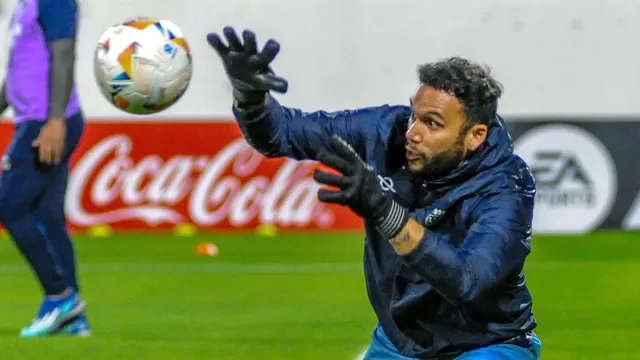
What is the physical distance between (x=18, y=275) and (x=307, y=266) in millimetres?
2453

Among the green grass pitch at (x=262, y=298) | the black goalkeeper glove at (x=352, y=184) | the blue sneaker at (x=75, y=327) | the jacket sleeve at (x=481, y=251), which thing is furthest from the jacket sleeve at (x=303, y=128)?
the blue sneaker at (x=75, y=327)

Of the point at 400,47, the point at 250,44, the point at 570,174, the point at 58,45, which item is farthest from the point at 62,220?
the point at 400,47

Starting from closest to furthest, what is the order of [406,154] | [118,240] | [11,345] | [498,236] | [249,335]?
[498,236] < [406,154] < [11,345] < [249,335] < [118,240]

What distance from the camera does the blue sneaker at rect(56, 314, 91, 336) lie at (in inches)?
294

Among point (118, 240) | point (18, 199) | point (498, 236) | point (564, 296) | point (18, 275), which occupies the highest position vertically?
point (498, 236)

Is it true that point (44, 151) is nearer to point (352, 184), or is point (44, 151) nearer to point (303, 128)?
point (303, 128)

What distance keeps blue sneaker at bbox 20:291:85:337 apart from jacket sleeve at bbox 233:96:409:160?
2777 mm

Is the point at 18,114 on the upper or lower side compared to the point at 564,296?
upper

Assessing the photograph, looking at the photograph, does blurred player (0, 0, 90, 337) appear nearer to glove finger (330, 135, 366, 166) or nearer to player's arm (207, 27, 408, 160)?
player's arm (207, 27, 408, 160)

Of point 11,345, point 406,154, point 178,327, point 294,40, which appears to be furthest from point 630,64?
point 406,154

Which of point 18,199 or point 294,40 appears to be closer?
point 18,199

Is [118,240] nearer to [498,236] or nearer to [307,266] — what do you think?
[307,266]

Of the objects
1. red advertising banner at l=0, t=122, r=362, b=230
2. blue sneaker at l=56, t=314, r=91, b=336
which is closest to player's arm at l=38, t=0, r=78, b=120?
blue sneaker at l=56, t=314, r=91, b=336

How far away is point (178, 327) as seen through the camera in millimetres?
8094
